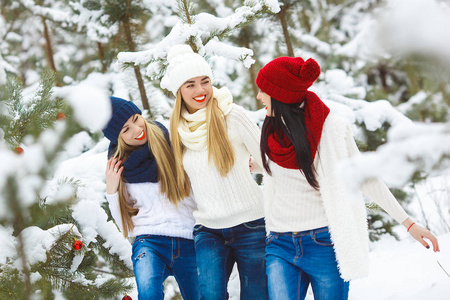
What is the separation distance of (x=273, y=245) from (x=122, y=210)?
1075mm

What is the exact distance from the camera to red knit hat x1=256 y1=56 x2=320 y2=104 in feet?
6.56

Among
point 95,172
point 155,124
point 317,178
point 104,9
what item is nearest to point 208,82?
point 155,124

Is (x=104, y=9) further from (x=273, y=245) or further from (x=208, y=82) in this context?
(x=273, y=245)

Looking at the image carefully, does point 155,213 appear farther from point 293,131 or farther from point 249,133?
point 293,131

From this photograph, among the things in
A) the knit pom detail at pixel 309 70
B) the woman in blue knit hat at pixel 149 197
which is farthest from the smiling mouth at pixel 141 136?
the knit pom detail at pixel 309 70

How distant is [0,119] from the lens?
1520mm

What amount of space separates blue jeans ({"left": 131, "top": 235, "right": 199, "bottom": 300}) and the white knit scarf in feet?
2.14

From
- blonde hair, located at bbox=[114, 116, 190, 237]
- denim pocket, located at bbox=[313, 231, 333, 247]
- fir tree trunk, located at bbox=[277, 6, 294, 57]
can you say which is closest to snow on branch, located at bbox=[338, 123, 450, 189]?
denim pocket, located at bbox=[313, 231, 333, 247]

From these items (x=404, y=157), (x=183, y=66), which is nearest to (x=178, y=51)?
(x=183, y=66)

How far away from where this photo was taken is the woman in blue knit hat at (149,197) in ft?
8.45

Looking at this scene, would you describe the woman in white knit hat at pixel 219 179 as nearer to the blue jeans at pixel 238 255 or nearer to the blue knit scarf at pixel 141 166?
the blue jeans at pixel 238 255

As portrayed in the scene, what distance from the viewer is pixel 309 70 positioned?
199 cm

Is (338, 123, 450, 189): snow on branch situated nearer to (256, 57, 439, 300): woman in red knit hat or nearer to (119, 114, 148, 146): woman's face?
(256, 57, 439, 300): woman in red knit hat

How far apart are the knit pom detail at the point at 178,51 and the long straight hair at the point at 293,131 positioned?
75 centimetres
